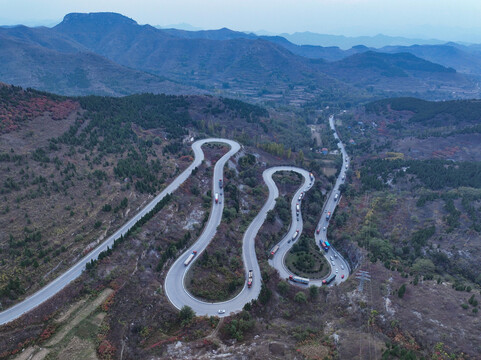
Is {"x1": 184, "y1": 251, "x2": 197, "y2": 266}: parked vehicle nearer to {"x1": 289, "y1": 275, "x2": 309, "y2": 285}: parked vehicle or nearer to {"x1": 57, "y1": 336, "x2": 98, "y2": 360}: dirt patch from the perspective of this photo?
{"x1": 289, "y1": 275, "x2": 309, "y2": 285}: parked vehicle

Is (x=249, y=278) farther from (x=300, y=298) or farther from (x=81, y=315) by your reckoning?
(x=81, y=315)

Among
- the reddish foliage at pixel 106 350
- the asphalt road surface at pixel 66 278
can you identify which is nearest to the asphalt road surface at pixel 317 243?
the asphalt road surface at pixel 66 278

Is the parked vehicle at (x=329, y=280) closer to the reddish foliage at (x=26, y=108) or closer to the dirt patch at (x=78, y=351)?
the dirt patch at (x=78, y=351)

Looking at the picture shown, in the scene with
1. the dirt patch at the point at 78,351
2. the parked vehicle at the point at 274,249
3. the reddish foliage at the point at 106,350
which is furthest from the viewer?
the parked vehicle at the point at 274,249

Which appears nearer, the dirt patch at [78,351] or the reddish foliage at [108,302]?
the dirt patch at [78,351]

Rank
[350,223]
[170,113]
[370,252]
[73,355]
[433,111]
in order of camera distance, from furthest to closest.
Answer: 1. [433,111]
2. [170,113]
3. [350,223]
4. [370,252]
5. [73,355]

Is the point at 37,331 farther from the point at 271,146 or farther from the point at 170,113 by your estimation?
the point at 170,113

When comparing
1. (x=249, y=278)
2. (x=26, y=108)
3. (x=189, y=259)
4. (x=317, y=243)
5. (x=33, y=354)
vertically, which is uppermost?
(x=26, y=108)

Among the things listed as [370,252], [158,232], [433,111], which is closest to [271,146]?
[370,252]

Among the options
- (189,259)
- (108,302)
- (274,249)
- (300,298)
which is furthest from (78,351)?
(274,249)
